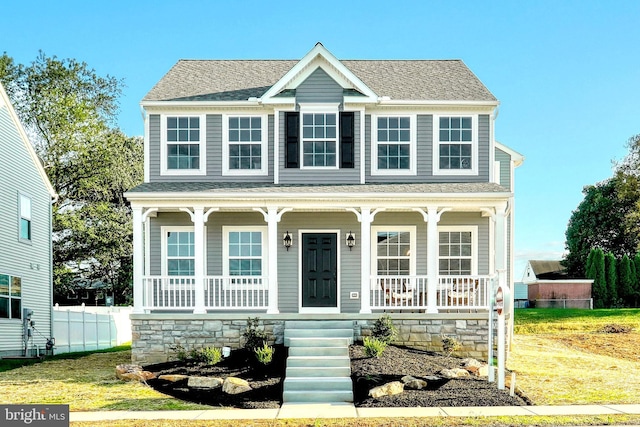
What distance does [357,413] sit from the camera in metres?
11.1

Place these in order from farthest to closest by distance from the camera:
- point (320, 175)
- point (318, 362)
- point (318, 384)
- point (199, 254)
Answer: point (320, 175)
point (199, 254)
point (318, 362)
point (318, 384)

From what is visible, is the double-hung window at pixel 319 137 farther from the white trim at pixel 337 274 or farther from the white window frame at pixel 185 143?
the white window frame at pixel 185 143

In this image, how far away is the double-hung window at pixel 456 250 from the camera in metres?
17.9

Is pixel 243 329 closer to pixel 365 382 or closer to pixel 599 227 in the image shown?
pixel 365 382

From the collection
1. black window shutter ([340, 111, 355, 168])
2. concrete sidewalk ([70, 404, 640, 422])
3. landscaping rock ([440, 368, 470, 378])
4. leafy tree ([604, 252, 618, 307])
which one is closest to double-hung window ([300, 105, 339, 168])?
black window shutter ([340, 111, 355, 168])

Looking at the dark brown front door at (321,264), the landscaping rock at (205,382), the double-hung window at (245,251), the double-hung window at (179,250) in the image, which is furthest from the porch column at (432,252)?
Result: the double-hung window at (179,250)

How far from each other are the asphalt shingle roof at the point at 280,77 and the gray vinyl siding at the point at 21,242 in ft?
18.7

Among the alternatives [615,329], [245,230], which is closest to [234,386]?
[245,230]

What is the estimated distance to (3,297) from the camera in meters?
20.0

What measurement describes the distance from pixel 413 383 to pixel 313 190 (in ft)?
18.5

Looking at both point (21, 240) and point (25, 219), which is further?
point (25, 219)

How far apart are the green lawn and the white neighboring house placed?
16052mm

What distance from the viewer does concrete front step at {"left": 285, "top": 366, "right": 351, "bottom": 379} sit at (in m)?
13.6

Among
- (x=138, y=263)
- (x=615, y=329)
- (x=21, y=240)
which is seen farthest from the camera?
(x=615, y=329)
